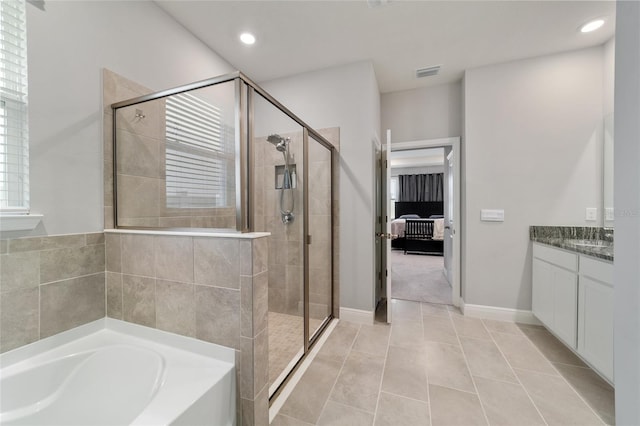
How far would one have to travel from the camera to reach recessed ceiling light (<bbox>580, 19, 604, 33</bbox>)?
1998 mm

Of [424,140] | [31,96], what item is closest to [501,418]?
[424,140]

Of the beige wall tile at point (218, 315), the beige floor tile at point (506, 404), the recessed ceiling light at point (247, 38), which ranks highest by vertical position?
the recessed ceiling light at point (247, 38)

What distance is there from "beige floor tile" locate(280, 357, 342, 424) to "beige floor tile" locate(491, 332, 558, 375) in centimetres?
139

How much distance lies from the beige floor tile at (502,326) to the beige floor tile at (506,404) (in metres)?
0.87

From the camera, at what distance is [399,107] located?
3.21 metres

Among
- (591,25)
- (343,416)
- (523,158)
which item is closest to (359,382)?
(343,416)

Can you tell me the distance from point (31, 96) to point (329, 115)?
221cm

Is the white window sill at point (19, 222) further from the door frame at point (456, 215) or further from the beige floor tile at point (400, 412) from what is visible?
the door frame at point (456, 215)

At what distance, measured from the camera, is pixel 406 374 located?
1.73 meters

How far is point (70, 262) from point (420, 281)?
13.5 feet

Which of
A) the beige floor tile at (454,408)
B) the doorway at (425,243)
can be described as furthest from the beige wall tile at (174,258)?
the doorway at (425,243)

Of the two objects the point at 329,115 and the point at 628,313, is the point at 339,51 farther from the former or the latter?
the point at 628,313

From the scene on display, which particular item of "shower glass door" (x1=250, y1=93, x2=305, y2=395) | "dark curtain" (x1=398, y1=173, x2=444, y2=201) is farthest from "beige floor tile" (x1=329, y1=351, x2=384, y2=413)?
"dark curtain" (x1=398, y1=173, x2=444, y2=201)

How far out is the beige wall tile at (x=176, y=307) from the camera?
51.1 inches
